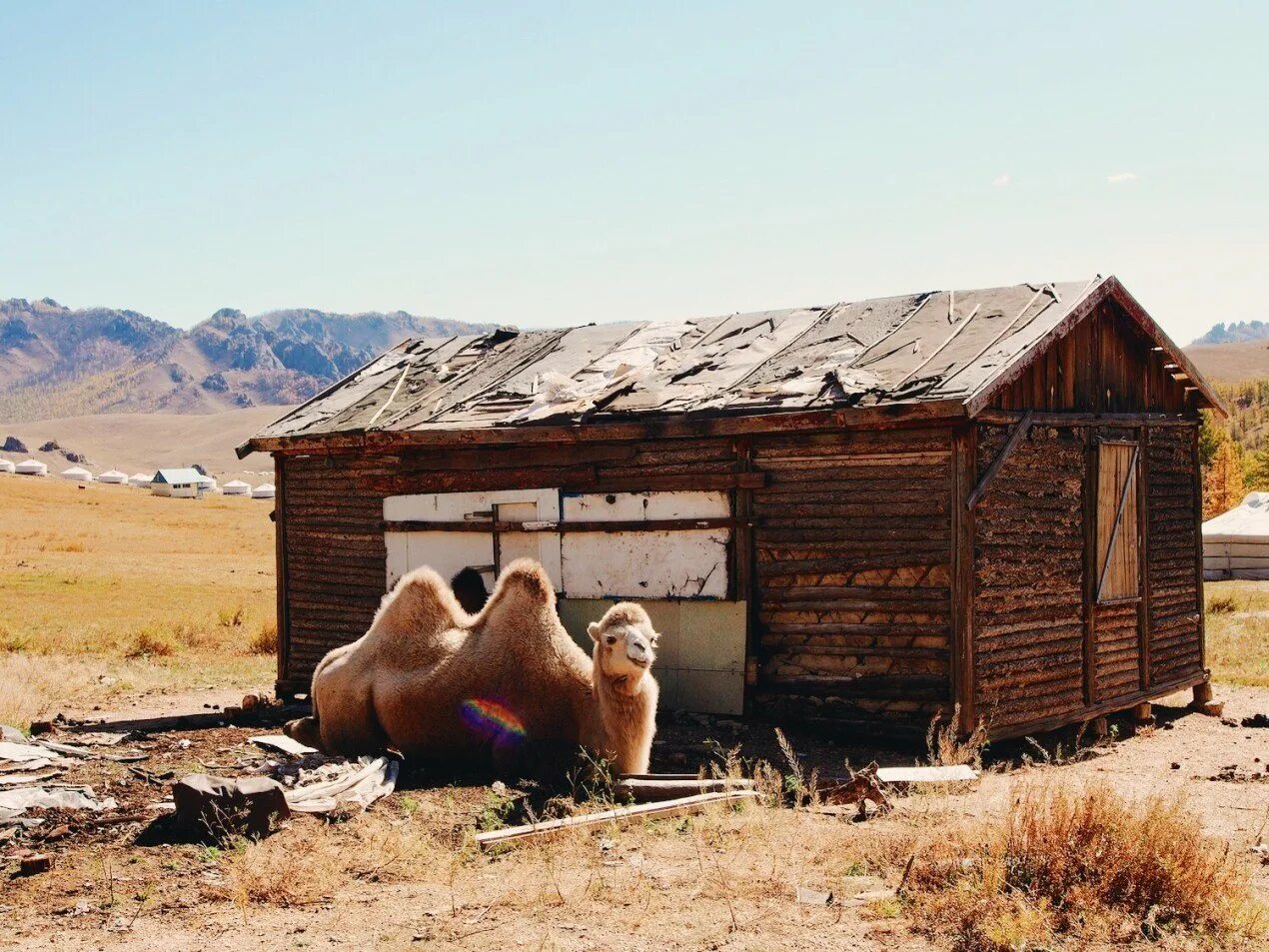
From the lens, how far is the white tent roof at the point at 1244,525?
114ft

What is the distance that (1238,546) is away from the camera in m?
34.8

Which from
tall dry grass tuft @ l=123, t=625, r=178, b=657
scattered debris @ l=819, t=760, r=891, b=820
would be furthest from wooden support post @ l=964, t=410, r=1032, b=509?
tall dry grass tuft @ l=123, t=625, r=178, b=657

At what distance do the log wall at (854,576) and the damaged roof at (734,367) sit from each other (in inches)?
20.9

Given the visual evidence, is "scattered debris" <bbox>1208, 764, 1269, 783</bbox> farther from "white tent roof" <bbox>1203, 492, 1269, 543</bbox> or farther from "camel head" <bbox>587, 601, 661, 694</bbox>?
"white tent roof" <bbox>1203, 492, 1269, 543</bbox>

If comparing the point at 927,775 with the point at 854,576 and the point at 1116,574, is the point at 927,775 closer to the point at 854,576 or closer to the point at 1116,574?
the point at 854,576

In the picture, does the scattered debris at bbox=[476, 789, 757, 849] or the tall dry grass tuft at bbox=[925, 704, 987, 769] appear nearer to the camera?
the scattered debris at bbox=[476, 789, 757, 849]

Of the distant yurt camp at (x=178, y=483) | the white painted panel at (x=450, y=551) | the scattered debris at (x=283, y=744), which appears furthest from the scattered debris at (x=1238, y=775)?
the distant yurt camp at (x=178, y=483)

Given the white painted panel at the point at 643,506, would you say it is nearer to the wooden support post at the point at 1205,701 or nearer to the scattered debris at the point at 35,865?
the scattered debris at the point at 35,865

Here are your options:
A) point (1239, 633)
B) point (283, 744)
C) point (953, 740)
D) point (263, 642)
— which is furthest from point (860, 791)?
point (1239, 633)

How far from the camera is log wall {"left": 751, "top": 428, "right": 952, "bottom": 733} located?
12.0 meters

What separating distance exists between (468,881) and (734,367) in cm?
759

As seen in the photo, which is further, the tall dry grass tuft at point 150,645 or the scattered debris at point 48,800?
the tall dry grass tuft at point 150,645

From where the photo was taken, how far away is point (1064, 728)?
14.3 meters

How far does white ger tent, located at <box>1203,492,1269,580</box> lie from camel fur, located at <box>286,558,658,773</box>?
91.6 ft
